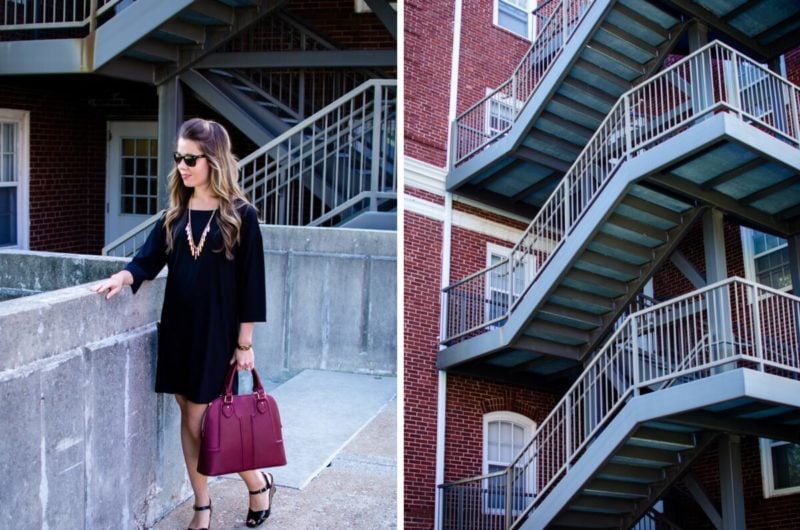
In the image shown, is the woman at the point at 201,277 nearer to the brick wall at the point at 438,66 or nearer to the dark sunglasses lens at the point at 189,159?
the dark sunglasses lens at the point at 189,159

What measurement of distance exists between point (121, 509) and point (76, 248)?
9.61 m

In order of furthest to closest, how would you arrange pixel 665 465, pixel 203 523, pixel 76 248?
pixel 76 248 < pixel 665 465 < pixel 203 523

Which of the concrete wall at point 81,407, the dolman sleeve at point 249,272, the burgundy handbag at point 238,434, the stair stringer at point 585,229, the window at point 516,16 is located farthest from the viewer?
the window at point 516,16

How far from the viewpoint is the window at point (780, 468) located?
1046 cm

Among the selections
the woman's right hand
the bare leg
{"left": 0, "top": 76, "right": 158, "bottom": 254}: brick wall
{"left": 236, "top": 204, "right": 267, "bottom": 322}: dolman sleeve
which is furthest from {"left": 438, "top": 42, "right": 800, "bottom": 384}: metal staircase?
{"left": 0, "top": 76, "right": 158, "bottom": 254}: brick wall

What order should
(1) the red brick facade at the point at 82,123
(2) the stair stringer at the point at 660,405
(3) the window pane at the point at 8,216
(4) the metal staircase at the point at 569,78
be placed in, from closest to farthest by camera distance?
(2) the stair stringer at the point at 660,405
(4) the metal staircase at the point at 569,78
(3) the window pane at the point at 8,216
(1) the red brick facade at the point at 82,123

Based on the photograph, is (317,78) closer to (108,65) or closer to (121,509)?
(108,65)

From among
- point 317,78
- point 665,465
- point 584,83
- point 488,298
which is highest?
point 317,78

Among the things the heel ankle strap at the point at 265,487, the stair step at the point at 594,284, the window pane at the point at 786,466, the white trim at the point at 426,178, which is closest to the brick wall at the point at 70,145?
the white trim at the point at 426,178

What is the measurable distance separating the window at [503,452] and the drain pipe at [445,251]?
516 millimetres

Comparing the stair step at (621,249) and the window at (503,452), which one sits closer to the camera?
the stair step at (621,249)

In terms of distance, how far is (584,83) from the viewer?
10336mm

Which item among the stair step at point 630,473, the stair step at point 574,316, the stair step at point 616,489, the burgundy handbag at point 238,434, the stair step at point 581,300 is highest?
the stair step at point 581,300

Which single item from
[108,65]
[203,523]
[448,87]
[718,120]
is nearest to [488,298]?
[448,87]
